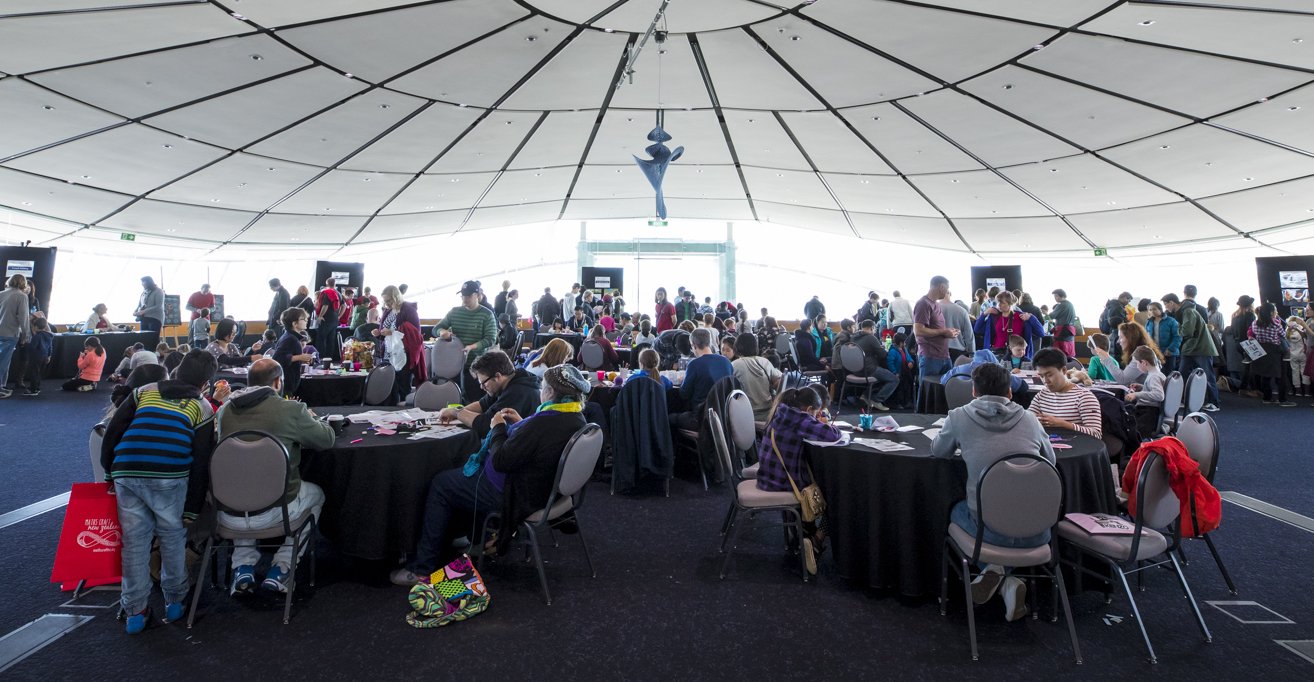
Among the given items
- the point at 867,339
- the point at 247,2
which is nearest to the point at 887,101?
the point at 867,339

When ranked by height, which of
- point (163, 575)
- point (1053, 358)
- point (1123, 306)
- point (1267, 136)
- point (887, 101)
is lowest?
point (163, 575)

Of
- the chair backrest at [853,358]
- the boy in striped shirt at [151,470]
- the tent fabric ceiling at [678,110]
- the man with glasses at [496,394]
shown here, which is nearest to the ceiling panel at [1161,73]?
the tent fabric ceiling at [678,110]

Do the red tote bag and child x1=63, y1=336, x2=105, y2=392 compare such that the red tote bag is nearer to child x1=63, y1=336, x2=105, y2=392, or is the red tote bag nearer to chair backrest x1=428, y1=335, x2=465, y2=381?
chair backrest x1=428, y1=335, x2=465, y2=381

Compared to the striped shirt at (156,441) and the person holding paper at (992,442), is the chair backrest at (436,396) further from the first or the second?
the person holding paper at (992,442)

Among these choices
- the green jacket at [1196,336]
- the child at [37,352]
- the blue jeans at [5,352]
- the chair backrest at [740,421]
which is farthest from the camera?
the child at [37,352]

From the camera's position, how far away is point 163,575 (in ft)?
9.56

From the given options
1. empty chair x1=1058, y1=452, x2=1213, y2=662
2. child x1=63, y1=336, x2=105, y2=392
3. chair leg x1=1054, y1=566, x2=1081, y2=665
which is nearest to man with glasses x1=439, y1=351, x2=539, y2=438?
chair leg x1=1054, y1=566, x2=1081, y2=665

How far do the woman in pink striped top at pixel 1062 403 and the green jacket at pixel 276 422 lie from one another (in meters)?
3.82

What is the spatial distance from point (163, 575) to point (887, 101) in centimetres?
840

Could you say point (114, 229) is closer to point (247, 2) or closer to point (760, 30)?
point (247, 2)

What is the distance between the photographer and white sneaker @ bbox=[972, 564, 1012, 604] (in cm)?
297

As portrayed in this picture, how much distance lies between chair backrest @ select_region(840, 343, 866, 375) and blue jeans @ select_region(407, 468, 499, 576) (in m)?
6.15

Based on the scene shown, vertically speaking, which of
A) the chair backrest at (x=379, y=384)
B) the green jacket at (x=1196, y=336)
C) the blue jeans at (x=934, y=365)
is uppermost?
the green jacket at (x=1196, y=336)

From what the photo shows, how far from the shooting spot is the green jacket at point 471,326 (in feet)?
22.5
